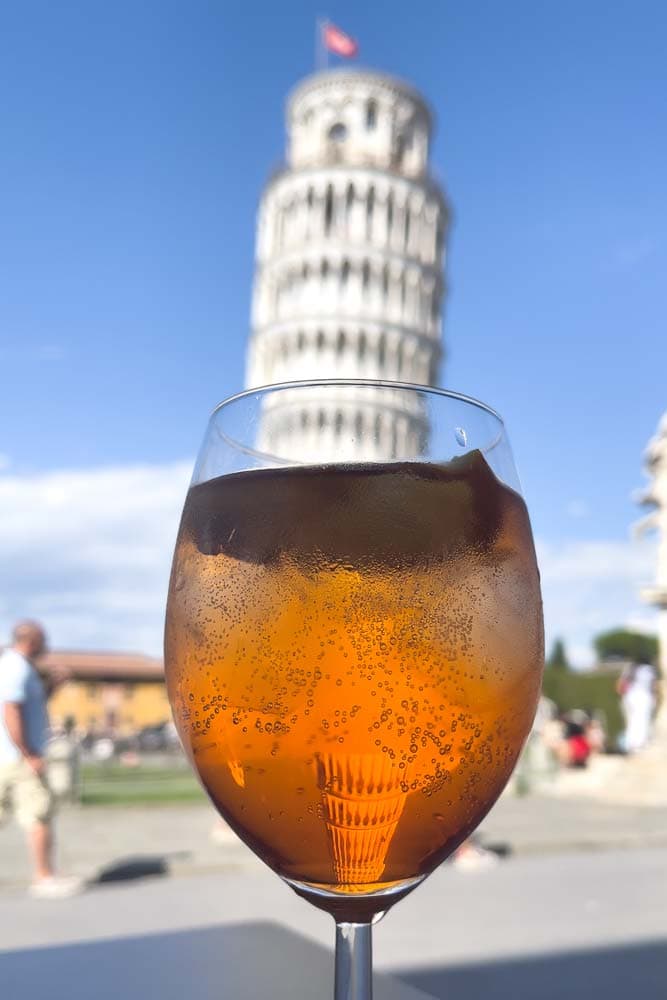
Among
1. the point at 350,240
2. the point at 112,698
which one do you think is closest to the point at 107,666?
the point at 112,698

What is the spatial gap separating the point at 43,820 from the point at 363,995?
449 centimetres

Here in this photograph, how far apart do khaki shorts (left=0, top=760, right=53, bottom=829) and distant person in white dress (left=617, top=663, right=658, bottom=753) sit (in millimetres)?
8289

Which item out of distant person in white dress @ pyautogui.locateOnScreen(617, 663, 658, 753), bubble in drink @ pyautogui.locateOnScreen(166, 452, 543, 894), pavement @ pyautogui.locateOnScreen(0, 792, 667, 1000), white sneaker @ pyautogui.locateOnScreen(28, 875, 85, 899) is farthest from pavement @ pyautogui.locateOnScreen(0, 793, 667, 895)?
bubble in drink @ pyautogui.locateOnScreen(166, 452, 543, 894)

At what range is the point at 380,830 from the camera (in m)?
0.53

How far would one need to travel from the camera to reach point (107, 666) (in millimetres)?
49469

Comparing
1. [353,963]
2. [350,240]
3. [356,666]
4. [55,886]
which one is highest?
[350,240]

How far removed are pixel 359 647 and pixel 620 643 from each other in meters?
59.6

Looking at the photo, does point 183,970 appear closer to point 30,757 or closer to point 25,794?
point 30,757

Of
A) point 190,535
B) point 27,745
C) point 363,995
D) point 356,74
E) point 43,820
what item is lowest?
point 43,820

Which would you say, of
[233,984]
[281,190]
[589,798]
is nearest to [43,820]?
[233,984]

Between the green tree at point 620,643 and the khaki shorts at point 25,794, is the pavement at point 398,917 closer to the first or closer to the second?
the khaki shorts at point 25,794

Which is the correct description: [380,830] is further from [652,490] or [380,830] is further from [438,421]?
[652,490]

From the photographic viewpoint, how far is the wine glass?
1.75 ft

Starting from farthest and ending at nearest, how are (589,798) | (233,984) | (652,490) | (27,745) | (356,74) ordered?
(356,74) → (652,490) → (589,798) → (27,745) → (233,984)
